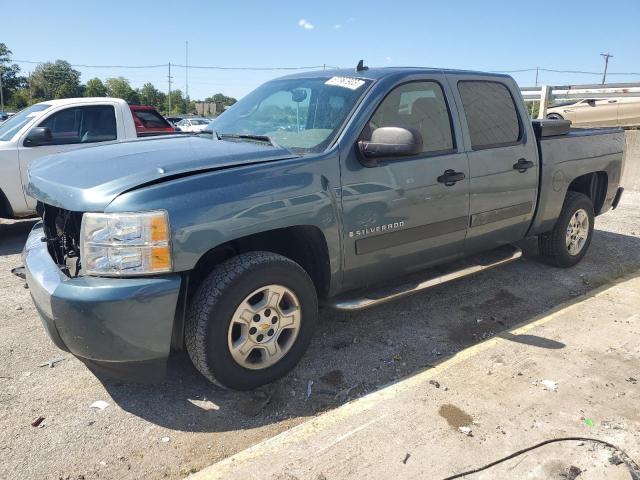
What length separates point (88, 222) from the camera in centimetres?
251

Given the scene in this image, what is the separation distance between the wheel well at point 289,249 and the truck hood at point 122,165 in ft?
1.56

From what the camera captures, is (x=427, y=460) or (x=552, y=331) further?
(x=552, y=331)

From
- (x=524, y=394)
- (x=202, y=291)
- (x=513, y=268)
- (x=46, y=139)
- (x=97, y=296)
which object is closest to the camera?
(x=97, y=296)

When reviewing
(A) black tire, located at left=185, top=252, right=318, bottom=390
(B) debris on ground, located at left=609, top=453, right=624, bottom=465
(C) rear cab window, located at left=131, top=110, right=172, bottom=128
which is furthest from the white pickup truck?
(B) debris on ground, located at left=609, top=453, right=624, bottom=465

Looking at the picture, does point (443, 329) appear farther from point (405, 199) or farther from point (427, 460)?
point (427, 460)

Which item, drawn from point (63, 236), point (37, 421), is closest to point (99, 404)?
point (37, 421)

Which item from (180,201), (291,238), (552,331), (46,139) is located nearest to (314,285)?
(291,238)

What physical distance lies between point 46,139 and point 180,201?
189 inches

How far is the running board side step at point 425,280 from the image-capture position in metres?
3.38

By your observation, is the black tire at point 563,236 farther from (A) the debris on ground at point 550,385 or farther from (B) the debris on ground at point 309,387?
(B) the debris on ground at point 309,387

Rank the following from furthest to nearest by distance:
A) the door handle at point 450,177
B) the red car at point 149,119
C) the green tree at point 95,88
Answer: the green tree at point 95,88 < the red car at point 149,119 < the door handle at point 450,177

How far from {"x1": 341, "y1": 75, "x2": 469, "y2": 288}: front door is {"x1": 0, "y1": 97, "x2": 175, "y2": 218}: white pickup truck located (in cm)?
375

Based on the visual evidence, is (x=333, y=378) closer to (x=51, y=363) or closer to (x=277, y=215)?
(x=277, y=215)

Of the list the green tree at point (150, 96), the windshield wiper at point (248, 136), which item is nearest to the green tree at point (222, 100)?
the green tree at point (150, 96)
